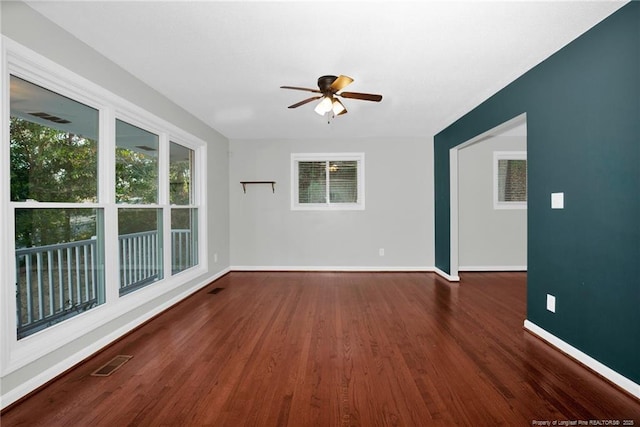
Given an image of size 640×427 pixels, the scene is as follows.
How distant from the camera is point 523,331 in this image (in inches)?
110

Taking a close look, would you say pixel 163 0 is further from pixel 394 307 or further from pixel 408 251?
pixel 408 251

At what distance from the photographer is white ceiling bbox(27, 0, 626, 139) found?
1.95 m

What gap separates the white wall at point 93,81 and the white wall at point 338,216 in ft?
4.27

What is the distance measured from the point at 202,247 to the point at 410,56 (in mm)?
3787

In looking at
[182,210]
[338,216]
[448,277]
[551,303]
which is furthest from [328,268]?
[551,303]

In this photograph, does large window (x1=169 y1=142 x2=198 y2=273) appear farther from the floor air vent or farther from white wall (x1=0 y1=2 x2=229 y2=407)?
the floor air vent

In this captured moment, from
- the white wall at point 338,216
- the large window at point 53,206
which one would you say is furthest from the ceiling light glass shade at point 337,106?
the white wall at point 338,216

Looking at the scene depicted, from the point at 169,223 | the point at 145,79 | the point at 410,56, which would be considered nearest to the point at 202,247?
the point at 169,223

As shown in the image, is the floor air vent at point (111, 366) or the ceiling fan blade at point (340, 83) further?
the ceiling fan blade at point (340, 83)

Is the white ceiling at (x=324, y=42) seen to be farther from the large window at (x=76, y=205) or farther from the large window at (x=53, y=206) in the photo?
the large window at (x=53, y=206)

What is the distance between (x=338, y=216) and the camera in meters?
5.50

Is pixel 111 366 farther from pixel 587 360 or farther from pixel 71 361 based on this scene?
pixel 587 360

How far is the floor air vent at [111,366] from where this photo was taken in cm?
212

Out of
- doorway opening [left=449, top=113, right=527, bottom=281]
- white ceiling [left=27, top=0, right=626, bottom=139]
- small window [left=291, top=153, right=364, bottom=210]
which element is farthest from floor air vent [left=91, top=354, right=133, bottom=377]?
doorway opening [left=449, top=113, right=527, bottom=281]
